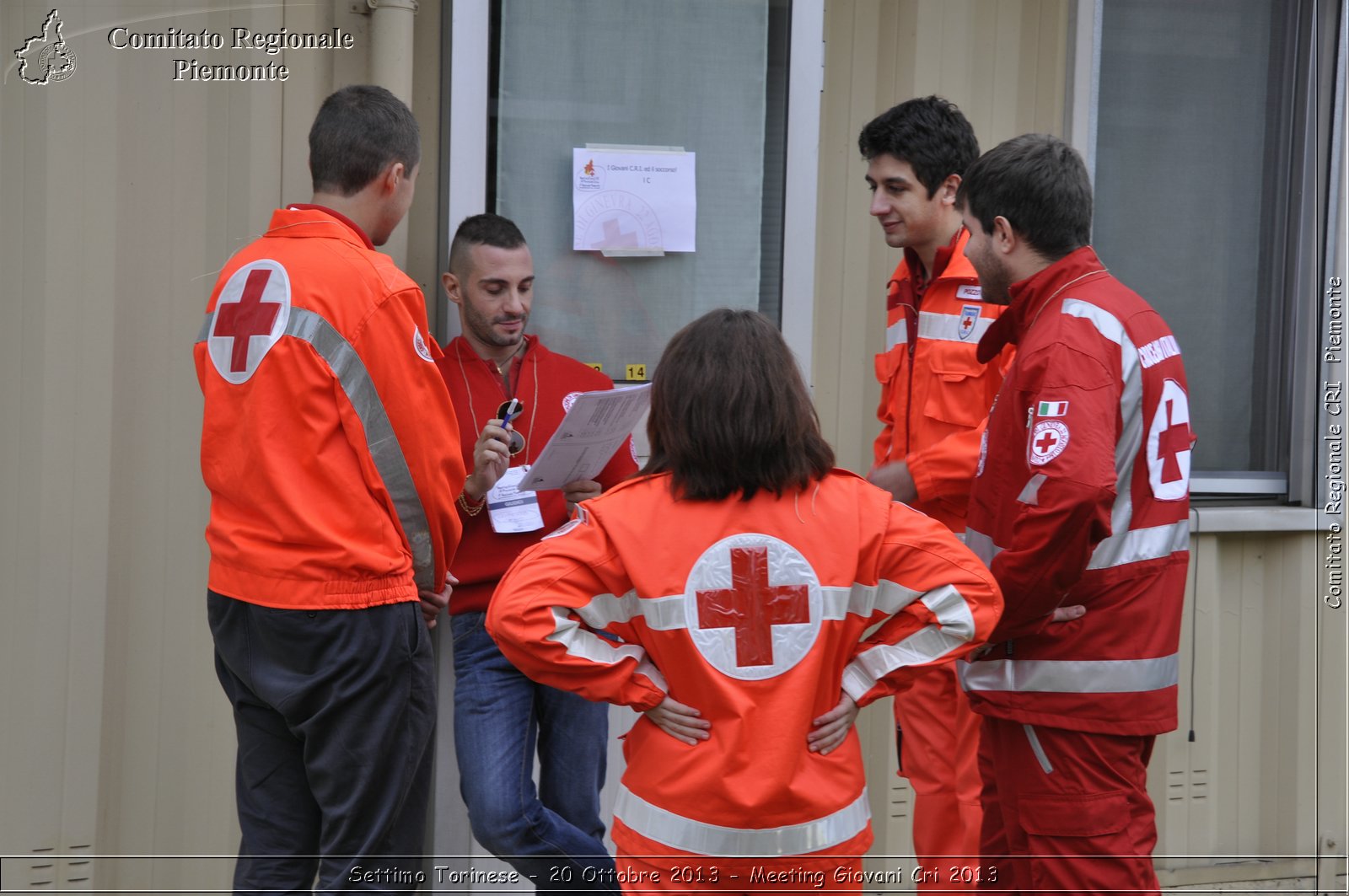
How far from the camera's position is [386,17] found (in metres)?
3.61

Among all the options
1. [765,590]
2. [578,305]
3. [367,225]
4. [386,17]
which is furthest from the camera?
[578,305]

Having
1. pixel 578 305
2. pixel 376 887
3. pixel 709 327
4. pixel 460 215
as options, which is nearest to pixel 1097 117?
pixel 578 305

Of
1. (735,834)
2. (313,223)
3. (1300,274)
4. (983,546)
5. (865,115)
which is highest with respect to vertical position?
(865,115)

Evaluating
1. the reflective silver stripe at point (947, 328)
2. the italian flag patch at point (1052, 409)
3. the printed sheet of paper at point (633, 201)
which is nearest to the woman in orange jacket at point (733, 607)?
the italian flag patch at point (1052, 409)

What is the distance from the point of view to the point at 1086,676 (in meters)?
2.78

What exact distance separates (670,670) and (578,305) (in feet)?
5.90

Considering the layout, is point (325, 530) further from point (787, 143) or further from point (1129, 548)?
point (787, 143)

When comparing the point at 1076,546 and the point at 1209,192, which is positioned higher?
the point at 1209,192

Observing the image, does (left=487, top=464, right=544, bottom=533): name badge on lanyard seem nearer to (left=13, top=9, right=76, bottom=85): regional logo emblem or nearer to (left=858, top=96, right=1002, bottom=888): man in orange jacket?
(left=858, top=96, right=1002, bottom=888): man in orange jacket

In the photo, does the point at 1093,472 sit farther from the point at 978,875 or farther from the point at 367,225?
the point at 367,225

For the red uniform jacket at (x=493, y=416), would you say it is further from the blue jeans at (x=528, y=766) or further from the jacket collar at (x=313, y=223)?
the jacket collar at (x=313, y=223)

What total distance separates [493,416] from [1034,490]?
1.52 m

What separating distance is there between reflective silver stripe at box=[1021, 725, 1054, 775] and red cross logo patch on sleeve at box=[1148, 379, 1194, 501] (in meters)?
0.60

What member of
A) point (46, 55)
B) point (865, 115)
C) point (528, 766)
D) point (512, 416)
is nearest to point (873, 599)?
point (512, 416)
